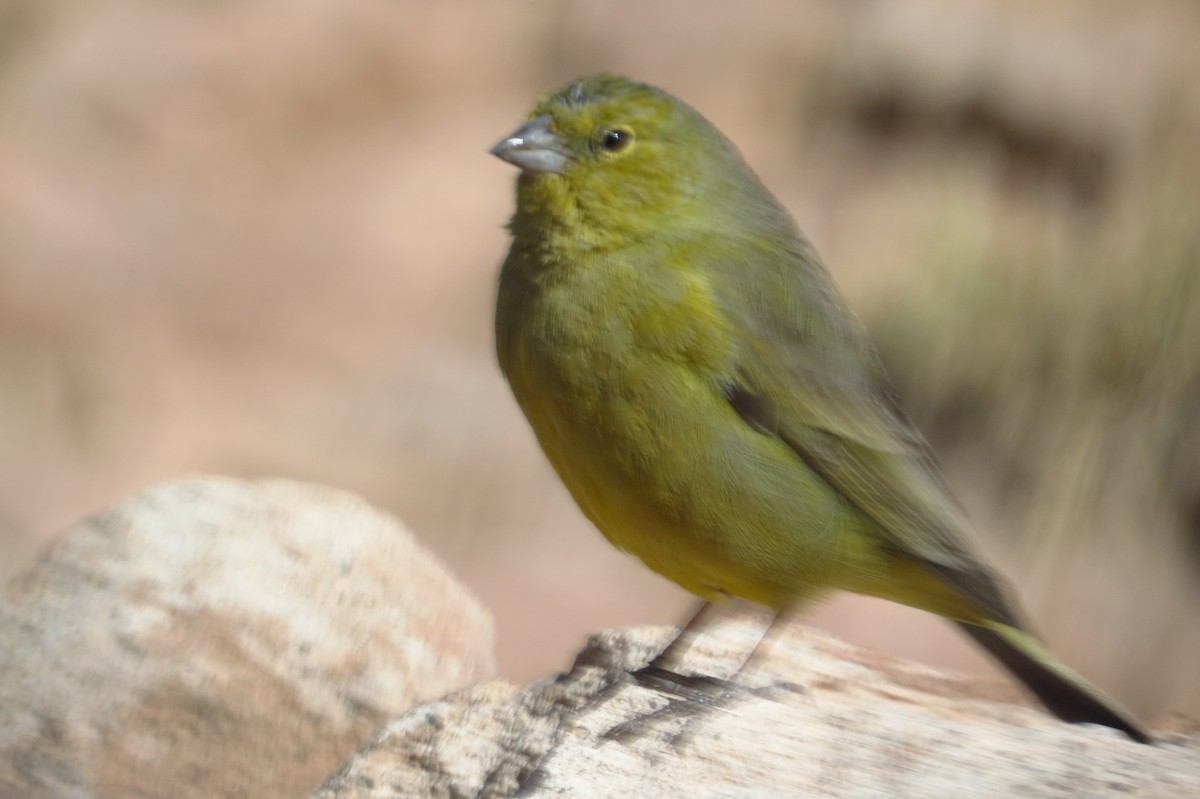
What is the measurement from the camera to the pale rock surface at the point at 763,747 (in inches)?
99.7

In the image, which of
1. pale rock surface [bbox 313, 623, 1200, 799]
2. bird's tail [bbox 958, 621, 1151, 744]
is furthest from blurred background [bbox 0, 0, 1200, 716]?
pale rock surface [bbox 313, 623, 1200, 799]

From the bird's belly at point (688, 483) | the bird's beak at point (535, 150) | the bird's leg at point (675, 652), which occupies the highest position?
the bird's beak at point (535, 150)

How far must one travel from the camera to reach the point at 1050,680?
10.5 feet

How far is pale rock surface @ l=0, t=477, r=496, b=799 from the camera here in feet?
12.0

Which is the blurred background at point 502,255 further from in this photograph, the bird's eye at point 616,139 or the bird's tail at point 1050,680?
the bird's eye at point 616,139

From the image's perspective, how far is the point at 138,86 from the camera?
714cm

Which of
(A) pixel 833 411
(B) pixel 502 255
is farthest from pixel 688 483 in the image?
(B) pixel 502 255

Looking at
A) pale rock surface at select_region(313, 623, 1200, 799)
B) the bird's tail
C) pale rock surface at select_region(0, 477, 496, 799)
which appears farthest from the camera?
pale rock surface at select_region(0, 477, 496, 799)

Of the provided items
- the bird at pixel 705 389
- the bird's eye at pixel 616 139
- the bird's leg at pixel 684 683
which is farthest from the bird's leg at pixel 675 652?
the bird's eye at pixel 616 139

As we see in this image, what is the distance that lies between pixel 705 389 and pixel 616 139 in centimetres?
61

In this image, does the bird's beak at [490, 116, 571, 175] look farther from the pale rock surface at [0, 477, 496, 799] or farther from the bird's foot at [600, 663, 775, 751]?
the pale rock surface at [0, 477, 496, 799]

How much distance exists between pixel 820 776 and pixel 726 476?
634 mm

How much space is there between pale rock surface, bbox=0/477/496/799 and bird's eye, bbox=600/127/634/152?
1.59 meters

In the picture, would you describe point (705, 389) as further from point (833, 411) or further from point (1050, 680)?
point (1050, 680)
